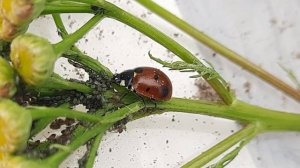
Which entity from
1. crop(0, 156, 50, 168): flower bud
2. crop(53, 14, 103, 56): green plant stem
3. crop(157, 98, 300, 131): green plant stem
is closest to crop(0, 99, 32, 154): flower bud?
crop(0, 156, 50, 168): flower bud

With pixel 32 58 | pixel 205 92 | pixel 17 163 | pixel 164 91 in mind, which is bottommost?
pixel 17 163

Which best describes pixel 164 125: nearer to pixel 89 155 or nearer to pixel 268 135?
pixel 268 135

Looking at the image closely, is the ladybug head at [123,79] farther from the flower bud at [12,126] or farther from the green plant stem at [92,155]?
the flower bud at [12,126]

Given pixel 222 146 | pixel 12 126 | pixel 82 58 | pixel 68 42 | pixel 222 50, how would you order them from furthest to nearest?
pixel 222 50
pixel 222 146
pixel 82 58
pixel 68 42
pixel 12 126

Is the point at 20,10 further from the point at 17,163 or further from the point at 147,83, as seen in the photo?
the point at 147,83

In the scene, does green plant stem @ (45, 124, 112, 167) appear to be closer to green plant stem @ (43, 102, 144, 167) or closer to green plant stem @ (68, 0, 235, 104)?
green plant stem @ (43, 102, 144, 167)

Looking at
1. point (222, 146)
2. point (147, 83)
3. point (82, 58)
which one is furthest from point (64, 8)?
point (222, 146)
